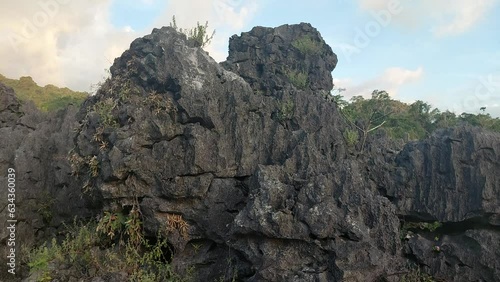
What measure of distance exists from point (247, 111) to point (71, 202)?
23.3 ft

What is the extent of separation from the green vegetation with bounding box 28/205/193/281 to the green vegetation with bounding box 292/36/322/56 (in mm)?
11561

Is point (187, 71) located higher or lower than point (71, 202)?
higher

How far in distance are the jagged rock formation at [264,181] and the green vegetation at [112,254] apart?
0.39m

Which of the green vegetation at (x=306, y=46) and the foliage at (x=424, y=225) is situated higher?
the green vegetation at (x=306, y=46)

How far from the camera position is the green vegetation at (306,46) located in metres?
17.6

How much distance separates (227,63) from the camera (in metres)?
16.2

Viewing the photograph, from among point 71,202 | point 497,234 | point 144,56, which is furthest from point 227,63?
point 497,234

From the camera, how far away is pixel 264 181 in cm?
891

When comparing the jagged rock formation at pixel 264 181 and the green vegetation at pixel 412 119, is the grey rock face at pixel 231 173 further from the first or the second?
the green vegetation at pixel 412 119

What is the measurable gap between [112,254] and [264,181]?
13.8 ft

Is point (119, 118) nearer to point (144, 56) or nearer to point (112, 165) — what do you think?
point (112, 165)

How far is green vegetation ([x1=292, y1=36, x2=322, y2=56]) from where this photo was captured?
17.6 metres

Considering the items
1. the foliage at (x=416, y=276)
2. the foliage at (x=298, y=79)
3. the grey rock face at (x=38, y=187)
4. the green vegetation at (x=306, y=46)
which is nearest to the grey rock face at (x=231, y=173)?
the foliage at (x=416, y=276)

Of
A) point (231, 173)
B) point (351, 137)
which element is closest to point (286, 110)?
point (351, 137)
